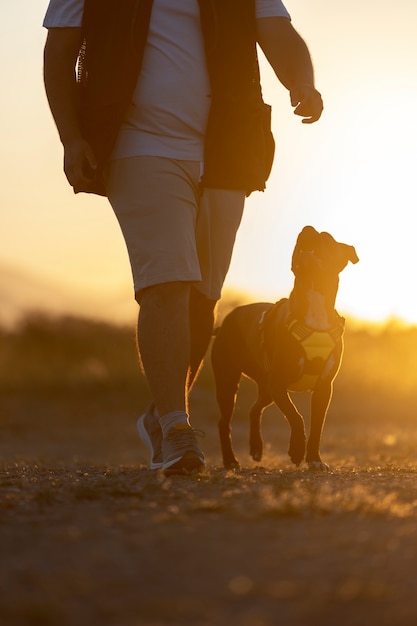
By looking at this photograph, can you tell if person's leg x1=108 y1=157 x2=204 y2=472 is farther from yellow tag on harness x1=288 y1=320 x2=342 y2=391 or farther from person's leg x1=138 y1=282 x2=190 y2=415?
yellow tag on harness x1=288 y1=320 x2=342 y2=391

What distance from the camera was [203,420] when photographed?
12023mm

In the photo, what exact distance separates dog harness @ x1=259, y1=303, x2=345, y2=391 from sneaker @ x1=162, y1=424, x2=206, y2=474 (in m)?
1.19

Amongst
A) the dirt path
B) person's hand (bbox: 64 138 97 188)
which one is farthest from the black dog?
person's hand (bbox: 64 138 97 188)

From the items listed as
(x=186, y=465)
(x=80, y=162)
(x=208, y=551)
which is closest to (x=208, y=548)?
(x=208, y=551)

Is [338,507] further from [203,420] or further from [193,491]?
[203,420]

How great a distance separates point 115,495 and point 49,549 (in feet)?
3.08

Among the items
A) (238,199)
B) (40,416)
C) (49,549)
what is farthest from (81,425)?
(49,549)

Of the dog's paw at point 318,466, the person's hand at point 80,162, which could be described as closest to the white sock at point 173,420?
the dog's paw at point 318,466

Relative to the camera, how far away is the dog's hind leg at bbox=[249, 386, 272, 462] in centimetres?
635

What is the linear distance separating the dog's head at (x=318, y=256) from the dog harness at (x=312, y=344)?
28 cm

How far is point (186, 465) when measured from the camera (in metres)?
4.09

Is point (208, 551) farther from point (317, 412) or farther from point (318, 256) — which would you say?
point (318, 256)

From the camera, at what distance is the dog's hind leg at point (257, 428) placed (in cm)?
635

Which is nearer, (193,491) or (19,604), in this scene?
(19,604)
